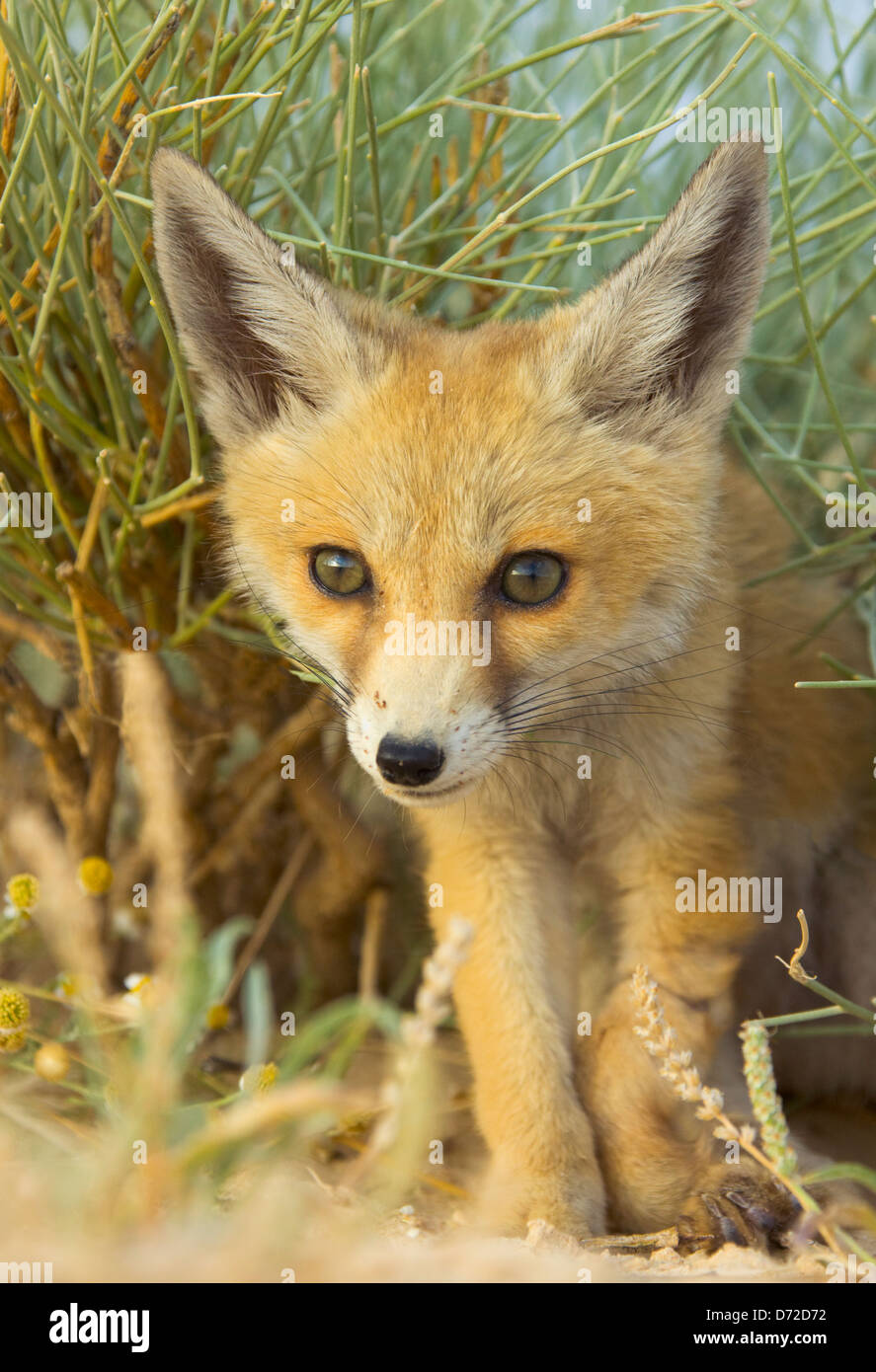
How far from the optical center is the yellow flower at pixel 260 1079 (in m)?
1.75

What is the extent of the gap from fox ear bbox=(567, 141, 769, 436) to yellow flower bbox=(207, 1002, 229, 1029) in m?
1.39

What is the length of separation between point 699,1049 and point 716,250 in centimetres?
136

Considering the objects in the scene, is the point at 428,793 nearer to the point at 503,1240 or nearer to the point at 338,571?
the point at 338,571

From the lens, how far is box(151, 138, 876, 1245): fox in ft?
5.78

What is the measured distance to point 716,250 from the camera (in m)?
1.83

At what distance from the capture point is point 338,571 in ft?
6.11

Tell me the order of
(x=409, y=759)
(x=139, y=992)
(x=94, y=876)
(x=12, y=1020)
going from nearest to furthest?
(x=409, y=759), (x=12, y=1020), (x=139, y=992), (x=94, y=876)

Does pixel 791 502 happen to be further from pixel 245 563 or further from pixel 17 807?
pixel 17 807

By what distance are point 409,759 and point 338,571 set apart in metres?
0.42

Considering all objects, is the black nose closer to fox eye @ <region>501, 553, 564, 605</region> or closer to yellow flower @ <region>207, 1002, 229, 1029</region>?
fox eye @ <region>501, 553, 564, 605</region>

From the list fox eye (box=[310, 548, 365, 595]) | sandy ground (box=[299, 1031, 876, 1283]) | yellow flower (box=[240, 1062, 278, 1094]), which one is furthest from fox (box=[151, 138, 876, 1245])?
yellow flower (box=[240, 1062, 278, 1094])

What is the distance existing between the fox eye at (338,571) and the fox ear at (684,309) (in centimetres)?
47

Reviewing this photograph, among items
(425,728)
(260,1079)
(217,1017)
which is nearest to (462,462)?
(425,728)
